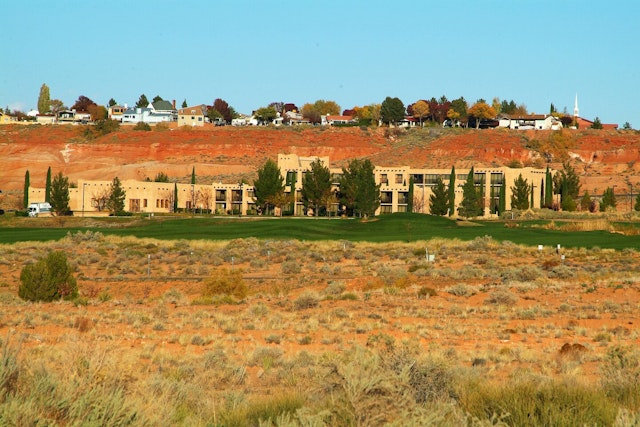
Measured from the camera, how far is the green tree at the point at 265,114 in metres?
174

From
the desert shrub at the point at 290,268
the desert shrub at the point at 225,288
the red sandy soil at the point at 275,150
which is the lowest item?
the desert shrub at the point at 290,268

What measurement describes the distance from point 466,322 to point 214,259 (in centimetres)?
2404

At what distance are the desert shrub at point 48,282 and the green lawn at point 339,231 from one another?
2684 centimetres

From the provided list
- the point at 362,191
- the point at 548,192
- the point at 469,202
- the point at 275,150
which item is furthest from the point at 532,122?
the point at 362,191

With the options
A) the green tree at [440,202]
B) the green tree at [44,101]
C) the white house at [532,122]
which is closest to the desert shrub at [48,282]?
the green tree at [440,202]

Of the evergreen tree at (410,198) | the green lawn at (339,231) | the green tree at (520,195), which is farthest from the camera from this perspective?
the evergreen tree at (410,198)

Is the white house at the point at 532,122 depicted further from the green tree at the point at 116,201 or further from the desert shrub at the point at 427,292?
the desert shrub at the point at 427,292

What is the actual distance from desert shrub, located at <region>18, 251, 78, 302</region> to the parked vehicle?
5622 cm

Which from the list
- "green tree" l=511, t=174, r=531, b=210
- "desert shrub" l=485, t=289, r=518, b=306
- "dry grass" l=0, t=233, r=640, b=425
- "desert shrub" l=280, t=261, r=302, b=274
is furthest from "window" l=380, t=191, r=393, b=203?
"desert shrub" l=485, t=289, r=518, b=306

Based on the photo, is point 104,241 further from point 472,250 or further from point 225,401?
point 225,401

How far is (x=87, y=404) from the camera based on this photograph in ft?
30.9

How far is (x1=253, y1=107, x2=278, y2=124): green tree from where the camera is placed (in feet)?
569

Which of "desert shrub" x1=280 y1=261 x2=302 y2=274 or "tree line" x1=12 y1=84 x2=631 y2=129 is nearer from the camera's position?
"desert shrub" x1=280 y1=261 x2=302 y2=274

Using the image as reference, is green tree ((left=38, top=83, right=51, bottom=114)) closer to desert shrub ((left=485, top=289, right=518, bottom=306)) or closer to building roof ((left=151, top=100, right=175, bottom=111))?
building roof ((left=151, top=100, right=175, bottom=111))
